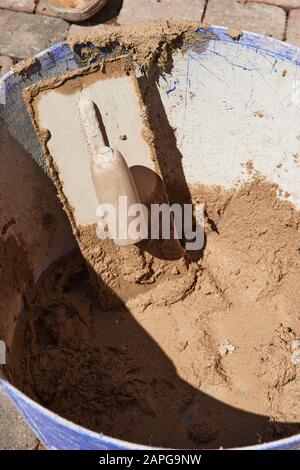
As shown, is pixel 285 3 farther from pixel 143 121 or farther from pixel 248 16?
pixel 143 121

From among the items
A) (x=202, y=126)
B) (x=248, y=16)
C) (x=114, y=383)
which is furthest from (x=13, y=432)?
(x=248, y=16)

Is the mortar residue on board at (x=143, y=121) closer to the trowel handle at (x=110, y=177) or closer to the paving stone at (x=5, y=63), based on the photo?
the trowel handle at (x=110, y=177)

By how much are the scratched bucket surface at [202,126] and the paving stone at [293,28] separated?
1.20 m

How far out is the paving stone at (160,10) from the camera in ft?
12.5

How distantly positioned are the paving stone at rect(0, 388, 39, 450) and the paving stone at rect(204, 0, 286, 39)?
8.43 feet

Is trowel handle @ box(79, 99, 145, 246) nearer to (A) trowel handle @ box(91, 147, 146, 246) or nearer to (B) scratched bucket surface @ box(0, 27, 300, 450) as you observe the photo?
(A) trowel handle @ box(91, 147, 146, 246)

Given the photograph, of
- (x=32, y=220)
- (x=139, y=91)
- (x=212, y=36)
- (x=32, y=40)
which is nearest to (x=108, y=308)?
(x=32, y=220)

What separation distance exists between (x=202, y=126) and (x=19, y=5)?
1.90 m

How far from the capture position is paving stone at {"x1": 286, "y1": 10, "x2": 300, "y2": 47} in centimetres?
365

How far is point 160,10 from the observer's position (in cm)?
385

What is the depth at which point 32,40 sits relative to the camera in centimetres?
380

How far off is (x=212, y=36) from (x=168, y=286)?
3.70 feet

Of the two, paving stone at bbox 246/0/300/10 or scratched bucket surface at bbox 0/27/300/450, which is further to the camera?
paving stone at bbox 246/0/300/10

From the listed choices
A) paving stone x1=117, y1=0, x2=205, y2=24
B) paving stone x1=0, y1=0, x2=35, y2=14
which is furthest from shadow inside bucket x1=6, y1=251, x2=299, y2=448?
paving stone x1=0, y1=0, x2=35, y2=14
